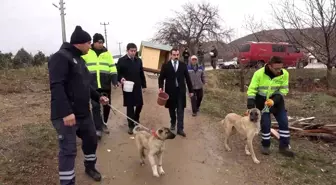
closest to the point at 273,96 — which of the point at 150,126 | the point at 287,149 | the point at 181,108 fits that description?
the point at 287,149

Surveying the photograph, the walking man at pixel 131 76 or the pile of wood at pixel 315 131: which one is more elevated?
the walking man at pixel 131 76

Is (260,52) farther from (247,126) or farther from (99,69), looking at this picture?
(99,69)

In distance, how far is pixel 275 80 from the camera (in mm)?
6453

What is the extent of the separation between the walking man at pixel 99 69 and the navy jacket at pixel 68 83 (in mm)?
1918

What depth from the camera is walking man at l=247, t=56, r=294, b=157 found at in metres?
6.42

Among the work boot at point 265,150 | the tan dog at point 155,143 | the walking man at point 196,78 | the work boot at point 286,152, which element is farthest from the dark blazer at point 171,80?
the walking man at point 196,78

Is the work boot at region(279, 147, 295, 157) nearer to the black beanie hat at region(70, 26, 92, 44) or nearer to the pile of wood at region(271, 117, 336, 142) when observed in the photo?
the pile of wood at region(271, 117, 336, 142)

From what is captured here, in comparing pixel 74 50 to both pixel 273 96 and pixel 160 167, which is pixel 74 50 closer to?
pixel 160 167

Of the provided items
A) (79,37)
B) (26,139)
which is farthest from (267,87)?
(26,139)

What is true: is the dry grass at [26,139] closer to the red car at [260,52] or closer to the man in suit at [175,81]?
the man in suit at [175,81]

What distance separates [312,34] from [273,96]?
9829 millimetres

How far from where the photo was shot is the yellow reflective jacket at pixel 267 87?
646 centimetres

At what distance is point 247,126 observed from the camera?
6.30 m

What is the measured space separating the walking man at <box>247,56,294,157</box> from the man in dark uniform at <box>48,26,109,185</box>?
329 centimetres
